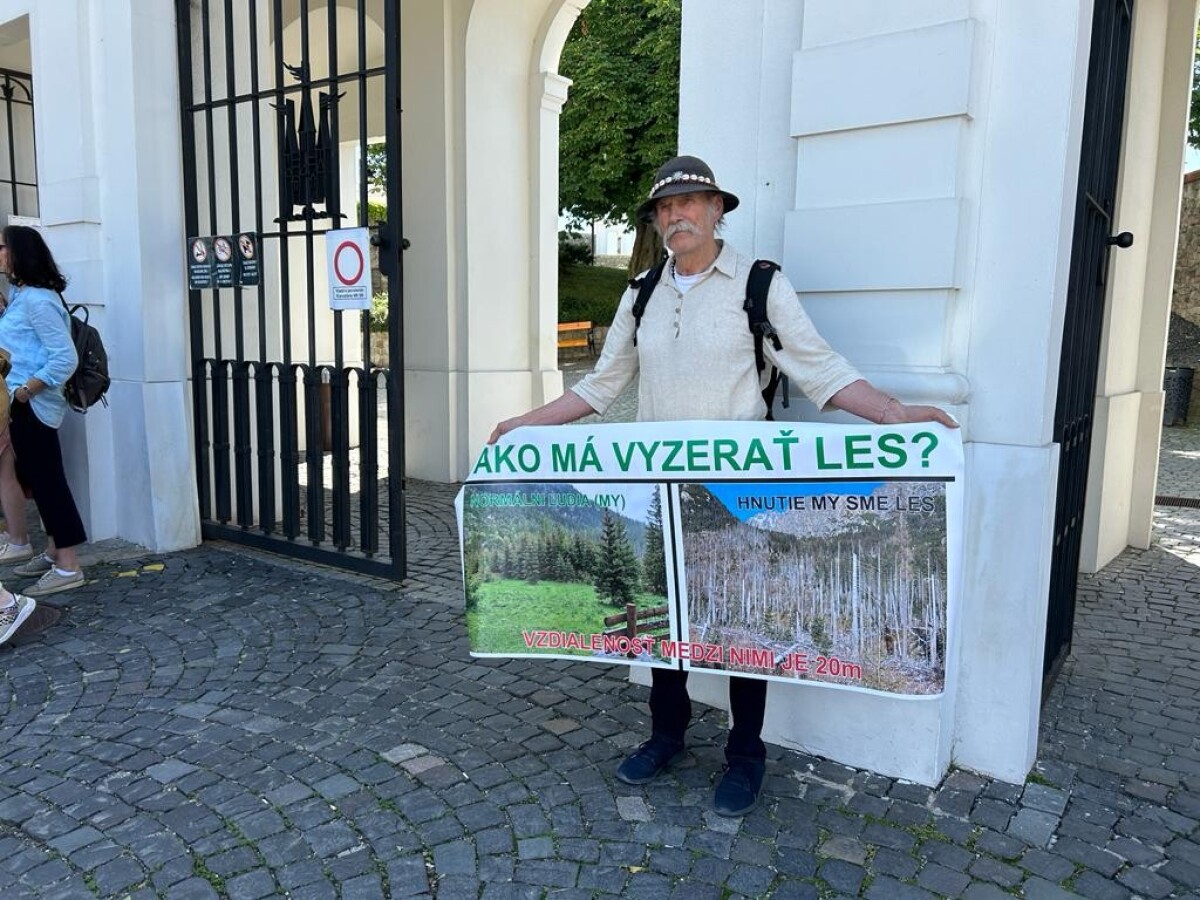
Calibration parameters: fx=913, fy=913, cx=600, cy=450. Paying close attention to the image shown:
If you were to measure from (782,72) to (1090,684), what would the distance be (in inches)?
114

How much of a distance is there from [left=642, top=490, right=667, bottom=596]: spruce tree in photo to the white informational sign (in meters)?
2.68

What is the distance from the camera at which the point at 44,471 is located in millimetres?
5109

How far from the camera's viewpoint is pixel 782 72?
334 cm

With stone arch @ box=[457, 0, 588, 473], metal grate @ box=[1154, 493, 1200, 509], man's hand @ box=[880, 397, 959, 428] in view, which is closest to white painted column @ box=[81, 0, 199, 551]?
stone arch @ box=[457, 0, 588, 473]

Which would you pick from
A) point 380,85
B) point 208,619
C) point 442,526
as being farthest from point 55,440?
point 380,85

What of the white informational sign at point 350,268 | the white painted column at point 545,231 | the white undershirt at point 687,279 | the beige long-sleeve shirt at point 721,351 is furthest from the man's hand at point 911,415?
the white painted column at point 545,231

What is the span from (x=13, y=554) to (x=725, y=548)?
193 inches

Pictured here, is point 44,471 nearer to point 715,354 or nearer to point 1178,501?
point 715,354

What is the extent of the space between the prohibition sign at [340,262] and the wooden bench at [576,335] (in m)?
17.9

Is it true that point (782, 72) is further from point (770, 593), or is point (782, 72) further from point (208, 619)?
point (208, 619)

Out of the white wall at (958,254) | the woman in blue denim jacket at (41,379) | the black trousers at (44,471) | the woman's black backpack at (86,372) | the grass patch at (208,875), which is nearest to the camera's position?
the grass patch at (208,875)

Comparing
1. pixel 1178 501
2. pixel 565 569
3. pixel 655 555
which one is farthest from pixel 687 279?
pixel 1178 501

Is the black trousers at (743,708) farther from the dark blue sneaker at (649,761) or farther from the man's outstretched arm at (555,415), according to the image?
the man's outstretched arm at (555,415)

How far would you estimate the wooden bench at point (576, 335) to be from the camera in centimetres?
2325
